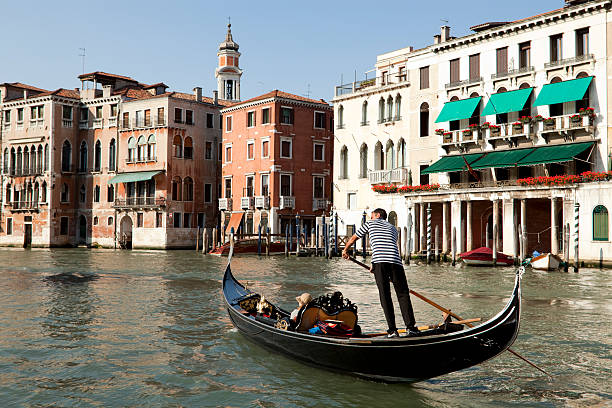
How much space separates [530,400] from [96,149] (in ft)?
142

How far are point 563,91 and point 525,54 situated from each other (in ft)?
10.3

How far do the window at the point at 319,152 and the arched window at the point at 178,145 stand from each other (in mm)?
8976

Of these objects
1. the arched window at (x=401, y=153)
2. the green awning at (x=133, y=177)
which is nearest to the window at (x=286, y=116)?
the arched window at (x=401, y=153)

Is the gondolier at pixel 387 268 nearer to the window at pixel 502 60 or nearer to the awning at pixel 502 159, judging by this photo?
the awning at pixel 502 159

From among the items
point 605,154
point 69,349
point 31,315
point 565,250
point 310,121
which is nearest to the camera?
point 69,349

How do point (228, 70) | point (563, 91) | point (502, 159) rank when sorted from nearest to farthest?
point (563, 91) < point (502, 159) < point (228, 70)

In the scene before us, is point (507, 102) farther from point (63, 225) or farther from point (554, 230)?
point (63, 225)

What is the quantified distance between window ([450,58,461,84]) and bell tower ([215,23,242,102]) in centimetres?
2754

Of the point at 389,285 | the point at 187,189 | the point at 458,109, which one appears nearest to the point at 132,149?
the point at 187,189

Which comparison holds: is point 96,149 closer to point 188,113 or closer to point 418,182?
point 188,113

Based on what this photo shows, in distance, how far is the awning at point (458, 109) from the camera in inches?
1156

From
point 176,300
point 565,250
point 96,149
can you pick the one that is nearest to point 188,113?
point 96,149

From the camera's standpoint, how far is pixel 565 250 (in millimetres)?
23484

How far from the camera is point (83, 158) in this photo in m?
47.2
